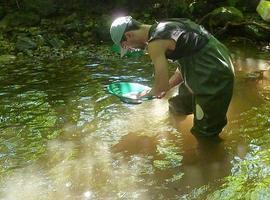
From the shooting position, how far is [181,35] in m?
3.90

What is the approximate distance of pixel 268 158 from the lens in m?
3.73

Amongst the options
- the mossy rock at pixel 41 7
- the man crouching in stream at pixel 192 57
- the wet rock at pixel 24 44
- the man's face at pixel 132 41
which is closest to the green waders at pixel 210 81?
the man crouching in stream at pixel 192 57

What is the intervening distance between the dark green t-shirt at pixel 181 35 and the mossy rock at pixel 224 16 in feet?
16.4

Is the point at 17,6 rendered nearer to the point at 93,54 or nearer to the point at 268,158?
the point at 93,54

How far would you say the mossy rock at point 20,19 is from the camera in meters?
10.6

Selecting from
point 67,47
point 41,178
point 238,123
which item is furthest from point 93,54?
point 41,178

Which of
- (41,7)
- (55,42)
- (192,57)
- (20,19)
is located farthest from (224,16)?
(192,57)

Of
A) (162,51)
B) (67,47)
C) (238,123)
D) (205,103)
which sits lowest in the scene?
(67,47)

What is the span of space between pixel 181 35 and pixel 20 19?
759cm

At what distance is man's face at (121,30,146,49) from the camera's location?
3930 millimetres

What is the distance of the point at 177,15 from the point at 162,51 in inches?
257

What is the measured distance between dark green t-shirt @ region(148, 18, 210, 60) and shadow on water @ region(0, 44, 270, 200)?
91cm

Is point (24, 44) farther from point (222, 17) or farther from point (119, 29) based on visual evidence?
point (119, 29)

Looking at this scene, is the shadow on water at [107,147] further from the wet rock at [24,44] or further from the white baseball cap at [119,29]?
the wet rock at [24,44]
